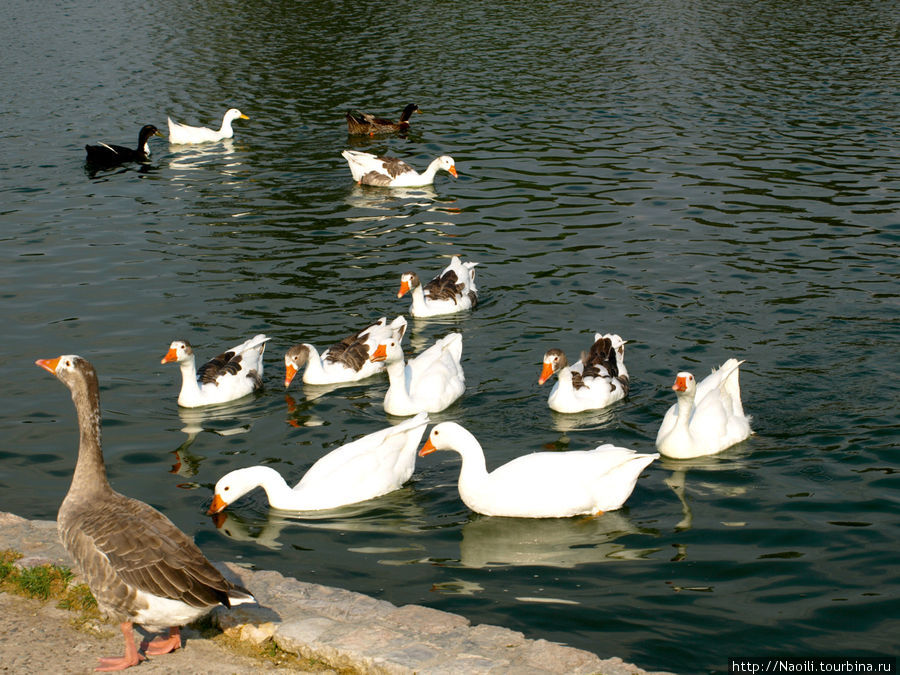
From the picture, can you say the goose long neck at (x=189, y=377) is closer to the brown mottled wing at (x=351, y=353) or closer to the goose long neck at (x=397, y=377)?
the brown mottled wing at (x=351, y=353)

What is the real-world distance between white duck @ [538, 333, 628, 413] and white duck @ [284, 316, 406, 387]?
6.93 feet

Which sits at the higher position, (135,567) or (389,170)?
(389,170)

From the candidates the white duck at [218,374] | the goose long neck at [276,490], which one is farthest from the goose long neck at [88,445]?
the white duck at [218,374]

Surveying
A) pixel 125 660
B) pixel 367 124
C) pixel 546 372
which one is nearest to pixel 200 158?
pixel 367 124

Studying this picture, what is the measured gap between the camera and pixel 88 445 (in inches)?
275

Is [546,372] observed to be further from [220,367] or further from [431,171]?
[431,171]

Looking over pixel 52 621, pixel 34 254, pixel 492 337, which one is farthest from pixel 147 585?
pixel 34 254

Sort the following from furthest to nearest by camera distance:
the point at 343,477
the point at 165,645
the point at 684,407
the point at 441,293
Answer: the point at 441,293
the point at 684,407
the point at 343,477
the point at 165,645

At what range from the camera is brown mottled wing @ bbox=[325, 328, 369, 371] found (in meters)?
12.8

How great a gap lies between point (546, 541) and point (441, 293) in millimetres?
6135

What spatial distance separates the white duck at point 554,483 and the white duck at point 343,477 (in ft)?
2.89

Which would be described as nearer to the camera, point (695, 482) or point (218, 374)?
point (695, 482)

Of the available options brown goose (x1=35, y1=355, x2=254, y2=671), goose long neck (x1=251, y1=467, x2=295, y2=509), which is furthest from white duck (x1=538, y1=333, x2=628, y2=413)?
brown goose (x1=35, y1=355, x2=254, y2=671)

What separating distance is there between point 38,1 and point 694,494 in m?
46.8
